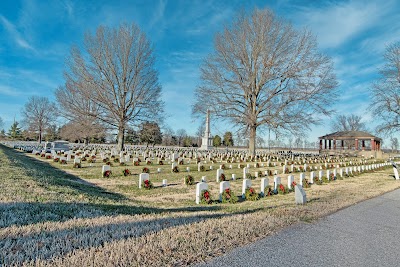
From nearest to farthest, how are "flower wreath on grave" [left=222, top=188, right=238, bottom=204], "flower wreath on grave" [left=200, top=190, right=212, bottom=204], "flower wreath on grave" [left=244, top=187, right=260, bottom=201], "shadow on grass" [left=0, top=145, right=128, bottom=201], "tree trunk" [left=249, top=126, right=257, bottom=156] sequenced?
"shadow on grass" [left=0, top=145, right=128, bottom=201]
"flower wreath on grave" [left=200, top=190, right=212, bottom=204]
"flower wreath on grave" [left=222, top=188, right=238, bottom=204]
"flower wreath on grave" [left=244, top=187, right=260, bottom=201]
"tree trunk" [left=249, top=126, right=257, bottom=156]

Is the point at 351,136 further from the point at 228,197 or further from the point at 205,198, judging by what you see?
the point at 205,198

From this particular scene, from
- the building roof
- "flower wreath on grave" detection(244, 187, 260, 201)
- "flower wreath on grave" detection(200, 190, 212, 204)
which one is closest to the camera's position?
"flower wreath on grave" detection(200, 190, 212, 204)

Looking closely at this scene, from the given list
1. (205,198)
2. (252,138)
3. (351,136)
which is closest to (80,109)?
(252,138)

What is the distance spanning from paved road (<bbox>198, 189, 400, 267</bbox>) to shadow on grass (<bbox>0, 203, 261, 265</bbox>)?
112 centimetres

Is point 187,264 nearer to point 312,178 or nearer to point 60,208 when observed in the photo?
point 60,208

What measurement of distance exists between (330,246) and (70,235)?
3.15 meters

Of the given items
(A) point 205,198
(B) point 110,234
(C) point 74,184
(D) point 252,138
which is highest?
(D) point 252,138

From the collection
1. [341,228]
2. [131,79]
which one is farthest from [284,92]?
[341,228]

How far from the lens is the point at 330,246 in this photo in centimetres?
331

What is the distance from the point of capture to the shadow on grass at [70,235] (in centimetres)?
235

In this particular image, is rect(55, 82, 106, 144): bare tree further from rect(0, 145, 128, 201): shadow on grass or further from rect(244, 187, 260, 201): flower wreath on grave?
rect(244, 187, 260, 201): flower wreath on grave

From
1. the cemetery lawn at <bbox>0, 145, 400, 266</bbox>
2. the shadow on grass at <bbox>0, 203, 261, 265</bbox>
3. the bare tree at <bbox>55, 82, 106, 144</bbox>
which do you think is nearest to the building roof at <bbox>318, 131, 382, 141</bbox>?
the bare tree at <bbox>55, 82, 106, 144</bbox>

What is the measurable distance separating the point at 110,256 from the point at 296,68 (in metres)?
22.0

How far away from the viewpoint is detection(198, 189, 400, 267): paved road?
108 inches
